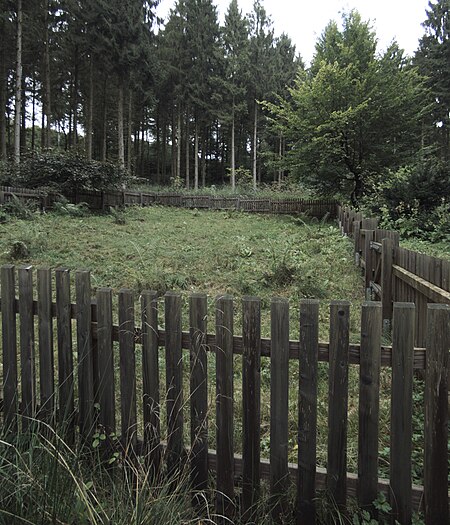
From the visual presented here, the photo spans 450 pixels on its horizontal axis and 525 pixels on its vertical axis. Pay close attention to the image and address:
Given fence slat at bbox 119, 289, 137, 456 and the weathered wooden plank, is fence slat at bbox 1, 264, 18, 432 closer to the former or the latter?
fence slat at bbox 119, 289, 137, 456

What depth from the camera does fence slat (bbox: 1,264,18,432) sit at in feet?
6.91

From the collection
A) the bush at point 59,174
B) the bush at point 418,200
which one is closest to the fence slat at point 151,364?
the bush at point 418,200

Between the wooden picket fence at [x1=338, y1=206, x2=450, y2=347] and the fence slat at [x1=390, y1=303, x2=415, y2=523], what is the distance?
757mm

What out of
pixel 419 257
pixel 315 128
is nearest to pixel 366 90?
pixel 315 128

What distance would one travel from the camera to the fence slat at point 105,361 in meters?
1.91

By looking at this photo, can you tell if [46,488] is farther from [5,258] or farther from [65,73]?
[65,73]

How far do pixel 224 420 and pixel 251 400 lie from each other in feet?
0.59

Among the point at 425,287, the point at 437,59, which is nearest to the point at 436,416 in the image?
the point at 425,287

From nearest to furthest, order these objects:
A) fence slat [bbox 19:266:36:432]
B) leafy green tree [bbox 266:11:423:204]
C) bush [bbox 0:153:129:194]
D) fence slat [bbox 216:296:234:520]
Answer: fence slat [bbox 216:296:234:520] < fence slat [bbox 19:266:36:432] < bush [bbox 0:153:129:194] < leafy green tree [bbox 266:11:423:204]

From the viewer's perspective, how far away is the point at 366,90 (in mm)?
15664

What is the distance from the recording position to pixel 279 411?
1660 mm

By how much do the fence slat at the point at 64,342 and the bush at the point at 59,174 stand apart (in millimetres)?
12223

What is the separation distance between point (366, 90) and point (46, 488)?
1809 cm

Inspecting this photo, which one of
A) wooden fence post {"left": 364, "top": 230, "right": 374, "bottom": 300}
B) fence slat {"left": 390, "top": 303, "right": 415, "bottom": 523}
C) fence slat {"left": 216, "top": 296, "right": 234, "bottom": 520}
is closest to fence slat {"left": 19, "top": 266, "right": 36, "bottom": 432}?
fence slat {"left": 216, "top": 296, "right": 234, "bottom": 520}
